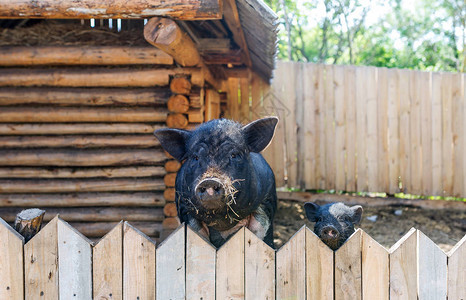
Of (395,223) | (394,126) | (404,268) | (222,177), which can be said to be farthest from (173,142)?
(394,126)

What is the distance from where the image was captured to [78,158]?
6.03m

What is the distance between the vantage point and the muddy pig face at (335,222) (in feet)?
10.6

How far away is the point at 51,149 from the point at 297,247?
4.60 m

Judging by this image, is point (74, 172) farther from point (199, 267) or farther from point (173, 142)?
point (199, 267)

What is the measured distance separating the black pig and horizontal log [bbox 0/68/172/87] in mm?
2466

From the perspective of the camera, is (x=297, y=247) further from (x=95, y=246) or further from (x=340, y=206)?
(x=340, y=206)

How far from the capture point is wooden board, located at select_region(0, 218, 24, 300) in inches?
97.5

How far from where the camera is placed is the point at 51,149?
6.13m

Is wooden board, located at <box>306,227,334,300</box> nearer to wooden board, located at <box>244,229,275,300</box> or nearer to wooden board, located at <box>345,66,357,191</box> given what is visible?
wooden board, located at <box>244,229,275,300</box>

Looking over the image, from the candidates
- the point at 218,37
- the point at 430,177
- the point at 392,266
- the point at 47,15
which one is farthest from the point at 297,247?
the point at 430,177

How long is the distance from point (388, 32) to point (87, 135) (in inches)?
563

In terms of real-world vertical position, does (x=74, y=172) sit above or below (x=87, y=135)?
below

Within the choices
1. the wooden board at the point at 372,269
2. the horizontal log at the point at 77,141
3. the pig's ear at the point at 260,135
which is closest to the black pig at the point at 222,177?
the pig's ear at the point at 260,135

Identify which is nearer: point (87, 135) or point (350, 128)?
point (87, 135)
